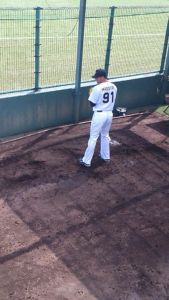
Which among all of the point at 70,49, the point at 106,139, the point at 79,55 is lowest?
the point at 106,139

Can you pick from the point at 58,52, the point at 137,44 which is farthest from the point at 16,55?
the point at 137,44

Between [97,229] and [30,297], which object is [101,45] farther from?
[30,297]

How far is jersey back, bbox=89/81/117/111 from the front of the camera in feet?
26.6

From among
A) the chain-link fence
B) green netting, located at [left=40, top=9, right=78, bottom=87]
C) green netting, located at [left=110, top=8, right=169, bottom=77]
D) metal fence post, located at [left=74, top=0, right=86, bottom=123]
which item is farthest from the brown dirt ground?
green netting, located at [left=110, top=8, right=169, bottom=77]

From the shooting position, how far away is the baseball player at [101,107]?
812cm

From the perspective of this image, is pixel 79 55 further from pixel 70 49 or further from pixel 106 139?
pixel 70 49

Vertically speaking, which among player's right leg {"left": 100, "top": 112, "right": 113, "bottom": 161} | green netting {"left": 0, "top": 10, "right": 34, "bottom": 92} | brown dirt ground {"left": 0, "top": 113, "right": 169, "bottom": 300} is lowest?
brown dirt ground {"left": 0, "top": 113, "right": 169, "bottom": 300}

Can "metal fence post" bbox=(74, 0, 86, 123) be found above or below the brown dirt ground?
above

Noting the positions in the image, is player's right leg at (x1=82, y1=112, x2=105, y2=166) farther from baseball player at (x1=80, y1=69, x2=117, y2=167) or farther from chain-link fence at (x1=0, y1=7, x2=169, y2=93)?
chain-link fence at (x1=0, y1=7, x2=169, y2=93)

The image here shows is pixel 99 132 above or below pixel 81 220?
above

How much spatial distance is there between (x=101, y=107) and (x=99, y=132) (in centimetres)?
56

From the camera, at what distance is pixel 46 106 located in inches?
400

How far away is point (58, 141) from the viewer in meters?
9.72

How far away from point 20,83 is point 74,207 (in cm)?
578
